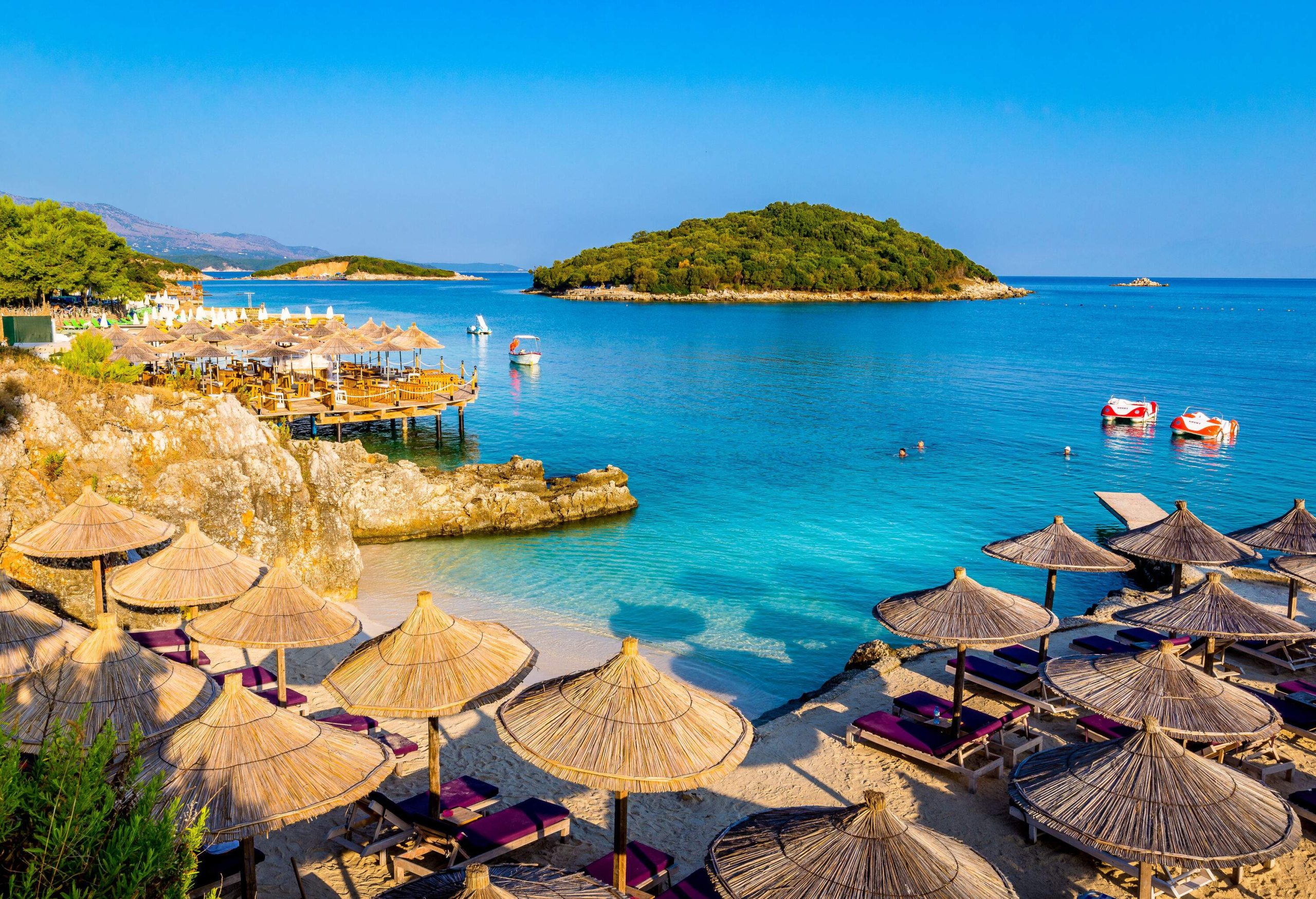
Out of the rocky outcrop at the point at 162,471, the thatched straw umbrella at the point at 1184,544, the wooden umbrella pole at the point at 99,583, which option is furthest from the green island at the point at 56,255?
the thatched straw umbrella at the point at 1184,544

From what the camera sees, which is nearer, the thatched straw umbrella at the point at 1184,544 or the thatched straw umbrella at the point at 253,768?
the thatched straw umbrella at the point at 253,768

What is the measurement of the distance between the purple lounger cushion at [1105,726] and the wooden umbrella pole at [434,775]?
7661 millimetres

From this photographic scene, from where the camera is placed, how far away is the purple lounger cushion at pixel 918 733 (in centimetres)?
1008

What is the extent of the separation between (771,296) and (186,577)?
13194 centimetres

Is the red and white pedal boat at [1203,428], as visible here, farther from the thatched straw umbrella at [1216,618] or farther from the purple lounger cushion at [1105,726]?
the purple lounger cushion at [1105,726]

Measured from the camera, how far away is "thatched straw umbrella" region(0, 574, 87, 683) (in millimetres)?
8281

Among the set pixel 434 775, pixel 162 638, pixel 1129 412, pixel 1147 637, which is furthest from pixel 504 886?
pixel 1129 412

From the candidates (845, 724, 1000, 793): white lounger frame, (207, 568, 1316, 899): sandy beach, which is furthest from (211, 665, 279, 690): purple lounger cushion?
(845, 724, 1000, 793): white lounger frame

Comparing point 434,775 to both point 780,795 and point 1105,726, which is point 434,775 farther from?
point 1105,726

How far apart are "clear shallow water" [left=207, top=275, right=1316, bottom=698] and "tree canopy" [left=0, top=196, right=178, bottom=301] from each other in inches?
870

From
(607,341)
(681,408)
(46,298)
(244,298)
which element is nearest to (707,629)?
(681,408)

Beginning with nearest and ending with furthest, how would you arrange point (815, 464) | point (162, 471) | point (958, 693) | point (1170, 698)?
point (1170, 698), point (958, 693), point (162, 471), point (815, 464)

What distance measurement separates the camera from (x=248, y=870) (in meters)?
6.42

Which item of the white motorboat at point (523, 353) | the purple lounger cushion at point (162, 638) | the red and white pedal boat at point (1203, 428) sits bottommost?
the purple lounger cushion at point (162, 638)
